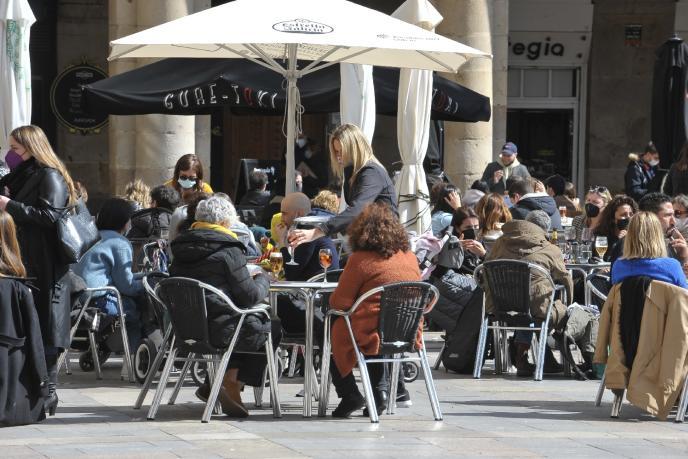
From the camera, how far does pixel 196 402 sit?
10.1 m

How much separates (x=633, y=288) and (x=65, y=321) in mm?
3497

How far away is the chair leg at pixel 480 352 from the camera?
11617mm

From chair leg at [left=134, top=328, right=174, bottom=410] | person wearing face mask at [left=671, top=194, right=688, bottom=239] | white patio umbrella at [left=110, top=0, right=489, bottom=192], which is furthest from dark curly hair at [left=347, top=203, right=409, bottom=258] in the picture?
person wearing face mask at [left=671, top=194, right=688, bottom=239]

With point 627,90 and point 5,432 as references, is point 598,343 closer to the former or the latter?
point 5,432

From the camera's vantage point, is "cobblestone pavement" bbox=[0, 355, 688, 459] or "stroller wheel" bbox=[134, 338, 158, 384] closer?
"cobblestone pavement" bbox=[0, 355, 688, 459]

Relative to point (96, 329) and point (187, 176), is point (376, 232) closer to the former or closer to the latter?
point (96, 329)

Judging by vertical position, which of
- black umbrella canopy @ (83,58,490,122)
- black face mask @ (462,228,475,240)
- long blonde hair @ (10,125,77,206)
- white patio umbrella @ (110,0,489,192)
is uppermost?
white patio umbrella @ (110,0,489,192)

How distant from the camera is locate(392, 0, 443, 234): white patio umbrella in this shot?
45.4ft

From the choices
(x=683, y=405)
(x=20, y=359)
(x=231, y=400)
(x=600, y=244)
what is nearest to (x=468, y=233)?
(x=600, y=244)

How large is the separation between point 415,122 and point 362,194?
4.05 meters

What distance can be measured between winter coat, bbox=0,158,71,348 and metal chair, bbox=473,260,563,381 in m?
3.41

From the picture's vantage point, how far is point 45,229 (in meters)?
9.43

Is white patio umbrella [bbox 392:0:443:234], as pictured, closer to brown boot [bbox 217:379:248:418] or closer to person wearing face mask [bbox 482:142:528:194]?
person wearing face mask [bbox 482:142:528:194]

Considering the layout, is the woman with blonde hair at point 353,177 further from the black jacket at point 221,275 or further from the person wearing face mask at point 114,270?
the person wearing face mask at point 114,270
